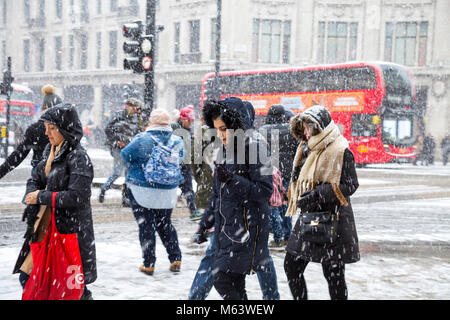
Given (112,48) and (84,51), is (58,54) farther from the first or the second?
(112,48)

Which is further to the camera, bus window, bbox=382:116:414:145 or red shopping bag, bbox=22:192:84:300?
bus window, bbox=382:116:414:145

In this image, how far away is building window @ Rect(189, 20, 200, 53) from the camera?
126 feet

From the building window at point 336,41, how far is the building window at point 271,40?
6.49 feet

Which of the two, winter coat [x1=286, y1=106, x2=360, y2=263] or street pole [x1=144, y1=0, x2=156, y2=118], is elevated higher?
street pole [x1=144, y1=0, x2=156, y2=118]

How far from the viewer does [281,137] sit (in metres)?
7.10

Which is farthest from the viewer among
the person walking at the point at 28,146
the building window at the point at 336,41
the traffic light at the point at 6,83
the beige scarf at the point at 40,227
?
the building window at the point at 336,41

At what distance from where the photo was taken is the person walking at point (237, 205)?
3.81 m

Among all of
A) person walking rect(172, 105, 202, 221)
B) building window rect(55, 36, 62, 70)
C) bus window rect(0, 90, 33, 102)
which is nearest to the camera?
person walking rect(172, 105, 202, 221)

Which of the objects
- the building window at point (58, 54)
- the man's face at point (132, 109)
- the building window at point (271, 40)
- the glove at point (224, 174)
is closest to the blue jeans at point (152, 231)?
the glove at point (224, 174)

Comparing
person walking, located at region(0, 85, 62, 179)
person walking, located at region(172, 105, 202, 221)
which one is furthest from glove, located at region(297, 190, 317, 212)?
person walking, located at region(172, 105, 202, 221)

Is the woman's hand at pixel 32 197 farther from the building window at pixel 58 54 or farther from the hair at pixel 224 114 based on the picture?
the building window at pixel 58 54

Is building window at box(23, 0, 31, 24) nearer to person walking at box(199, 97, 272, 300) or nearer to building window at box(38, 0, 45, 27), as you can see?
building window at box(38, 0, 45, 27)

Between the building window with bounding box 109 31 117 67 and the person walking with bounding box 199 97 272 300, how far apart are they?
39.9 m
